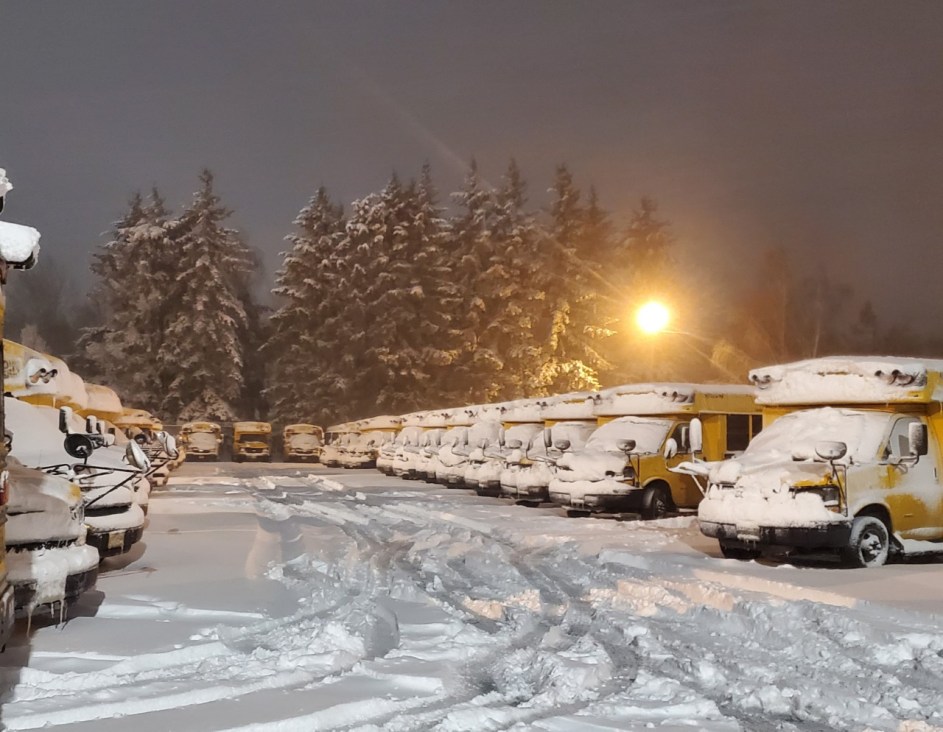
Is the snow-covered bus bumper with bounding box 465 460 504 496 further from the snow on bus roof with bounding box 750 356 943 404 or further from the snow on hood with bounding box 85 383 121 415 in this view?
the snow on bus roof with bounding box 750 356 943 404

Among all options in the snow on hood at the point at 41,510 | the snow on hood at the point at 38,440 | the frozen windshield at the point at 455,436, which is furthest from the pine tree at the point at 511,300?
the snow on hood at the point at 41,510

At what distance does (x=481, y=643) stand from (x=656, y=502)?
1050cm

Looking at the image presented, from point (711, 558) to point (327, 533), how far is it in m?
6.29

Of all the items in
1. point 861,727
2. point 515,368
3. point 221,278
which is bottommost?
point 861,727

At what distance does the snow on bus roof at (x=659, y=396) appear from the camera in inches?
734

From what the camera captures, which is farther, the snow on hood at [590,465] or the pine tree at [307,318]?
the pine tree at [307,318]

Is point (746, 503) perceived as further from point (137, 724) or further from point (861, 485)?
point (137, 724)

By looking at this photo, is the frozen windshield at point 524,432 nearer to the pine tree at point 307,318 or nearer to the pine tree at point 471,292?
the pine tree at point 471,292

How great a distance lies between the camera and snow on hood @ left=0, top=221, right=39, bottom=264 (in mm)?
5785

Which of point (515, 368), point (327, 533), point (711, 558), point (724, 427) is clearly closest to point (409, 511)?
point (327, 533)

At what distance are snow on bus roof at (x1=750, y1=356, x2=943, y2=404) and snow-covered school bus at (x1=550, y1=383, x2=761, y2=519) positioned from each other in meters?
2.87

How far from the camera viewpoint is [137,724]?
5402 mm

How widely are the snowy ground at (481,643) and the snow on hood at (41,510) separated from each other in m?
0.84

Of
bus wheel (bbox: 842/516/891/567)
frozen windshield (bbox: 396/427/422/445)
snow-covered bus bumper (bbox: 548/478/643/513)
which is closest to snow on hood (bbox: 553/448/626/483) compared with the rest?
snow-covered bus bumper (bbox: 548/478/643/513)
